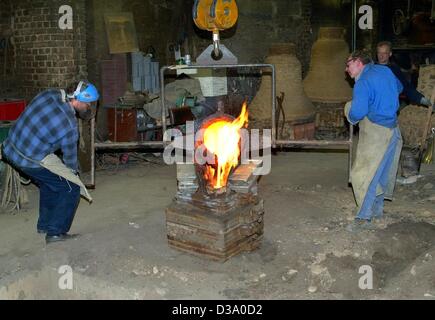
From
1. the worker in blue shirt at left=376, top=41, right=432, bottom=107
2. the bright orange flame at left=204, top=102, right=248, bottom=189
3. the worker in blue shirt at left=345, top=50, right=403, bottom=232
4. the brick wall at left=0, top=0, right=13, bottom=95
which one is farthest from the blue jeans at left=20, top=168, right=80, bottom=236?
the worker in blue shirt at left=376, top=41, right=432, bottom=107

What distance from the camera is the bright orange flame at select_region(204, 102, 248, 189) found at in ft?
16.6

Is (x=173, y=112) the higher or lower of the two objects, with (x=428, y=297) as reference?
higher

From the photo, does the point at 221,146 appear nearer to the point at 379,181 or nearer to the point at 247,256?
the point at 247,256

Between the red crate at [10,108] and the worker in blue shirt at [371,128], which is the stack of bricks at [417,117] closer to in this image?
the worker in blue shirt at [371,128]

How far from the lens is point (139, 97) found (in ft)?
32.1

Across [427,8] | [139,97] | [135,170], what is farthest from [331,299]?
[427,8]

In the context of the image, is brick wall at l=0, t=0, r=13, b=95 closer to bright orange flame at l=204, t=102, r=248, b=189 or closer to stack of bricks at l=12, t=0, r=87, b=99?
stack of bricks at l=12, t=0, r=87, b=99

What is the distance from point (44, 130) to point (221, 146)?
5.68 ft

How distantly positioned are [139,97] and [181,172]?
473cm

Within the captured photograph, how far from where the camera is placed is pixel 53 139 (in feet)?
16.7

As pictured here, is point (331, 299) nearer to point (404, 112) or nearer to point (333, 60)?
point (404, 112)

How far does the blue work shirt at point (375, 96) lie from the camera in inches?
213

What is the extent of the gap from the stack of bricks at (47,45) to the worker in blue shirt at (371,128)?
191 inches
